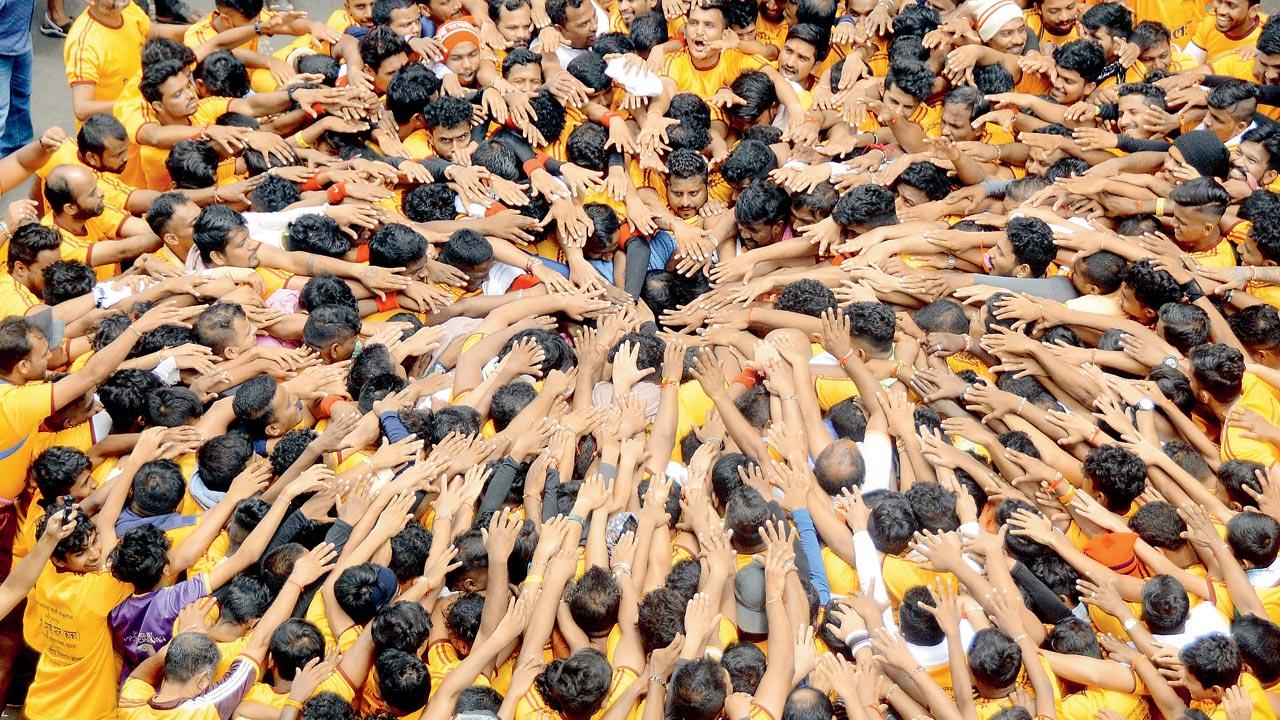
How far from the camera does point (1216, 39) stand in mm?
8555

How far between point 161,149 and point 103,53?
0.82m

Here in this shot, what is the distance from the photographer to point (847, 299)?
668 centimetres

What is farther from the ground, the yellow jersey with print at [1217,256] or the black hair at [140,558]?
the yellow jersey with print at [1217,256]

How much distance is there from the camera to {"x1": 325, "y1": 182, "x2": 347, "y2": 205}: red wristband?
23.4 feet

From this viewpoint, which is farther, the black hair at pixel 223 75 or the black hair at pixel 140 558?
the black hair at pixel 223 75

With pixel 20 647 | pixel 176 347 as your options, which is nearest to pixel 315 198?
pixel 176 347

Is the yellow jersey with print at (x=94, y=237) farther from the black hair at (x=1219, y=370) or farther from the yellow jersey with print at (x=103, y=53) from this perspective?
the black hair at (x=1219, y=370)

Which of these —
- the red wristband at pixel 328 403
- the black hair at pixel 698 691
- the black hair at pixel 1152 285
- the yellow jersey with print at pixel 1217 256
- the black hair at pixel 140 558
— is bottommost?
the red wristband at pixel 328 403

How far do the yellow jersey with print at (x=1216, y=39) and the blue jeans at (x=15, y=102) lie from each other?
329 inches

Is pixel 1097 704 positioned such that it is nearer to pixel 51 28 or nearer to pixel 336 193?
pixel 336 193

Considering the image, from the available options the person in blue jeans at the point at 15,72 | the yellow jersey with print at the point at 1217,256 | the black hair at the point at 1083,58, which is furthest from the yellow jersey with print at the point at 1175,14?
the person in blue jeans at the point at 15,72

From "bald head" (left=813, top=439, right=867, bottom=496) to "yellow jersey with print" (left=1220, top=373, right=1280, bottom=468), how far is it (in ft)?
5.77

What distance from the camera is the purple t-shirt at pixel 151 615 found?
204 inches

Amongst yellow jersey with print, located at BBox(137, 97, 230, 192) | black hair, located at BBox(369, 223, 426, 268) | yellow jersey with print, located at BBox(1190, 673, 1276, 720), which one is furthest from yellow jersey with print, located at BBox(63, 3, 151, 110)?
yellow jersey with print, located at BBox(1190, 673, 1276, 720)
